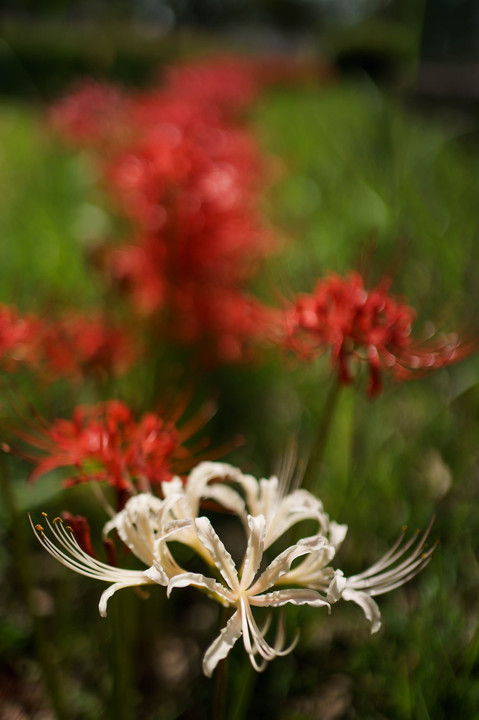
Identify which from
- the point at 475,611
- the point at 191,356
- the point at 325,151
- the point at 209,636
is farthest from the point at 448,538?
the point at 325,151

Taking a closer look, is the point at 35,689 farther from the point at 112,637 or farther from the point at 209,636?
the point at 112,637

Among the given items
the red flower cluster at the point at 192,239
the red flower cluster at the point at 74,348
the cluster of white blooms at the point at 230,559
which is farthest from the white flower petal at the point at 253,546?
the red flower cluster at the point at 192,239

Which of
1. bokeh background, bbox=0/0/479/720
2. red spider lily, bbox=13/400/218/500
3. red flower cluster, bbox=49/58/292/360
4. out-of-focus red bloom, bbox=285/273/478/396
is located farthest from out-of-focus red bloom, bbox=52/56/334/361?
red spider lily, bbox=13/400/218/500

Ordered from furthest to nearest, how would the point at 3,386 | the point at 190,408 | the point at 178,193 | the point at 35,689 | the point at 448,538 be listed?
the point at 190,408 < the point at 178,193 < the point at 448,538 < the point at 35,689 < the point at 3,386

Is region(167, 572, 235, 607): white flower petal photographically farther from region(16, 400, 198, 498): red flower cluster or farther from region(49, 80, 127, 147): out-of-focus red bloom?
region(49, 80, 127, 147): out-of-focus red bloom

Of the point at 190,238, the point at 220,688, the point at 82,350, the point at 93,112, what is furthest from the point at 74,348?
the point at 93,112

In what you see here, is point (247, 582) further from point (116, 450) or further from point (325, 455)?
point (325, 455)
